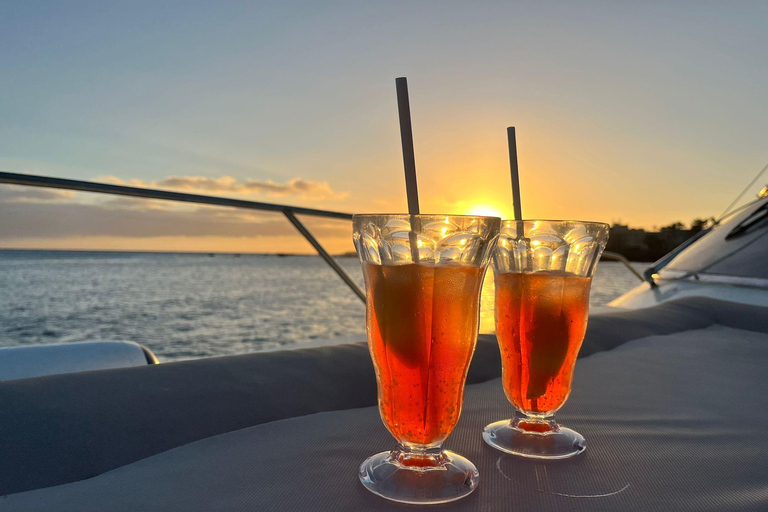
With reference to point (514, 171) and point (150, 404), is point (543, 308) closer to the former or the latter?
point (514, 171)

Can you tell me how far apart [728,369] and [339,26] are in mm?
5690

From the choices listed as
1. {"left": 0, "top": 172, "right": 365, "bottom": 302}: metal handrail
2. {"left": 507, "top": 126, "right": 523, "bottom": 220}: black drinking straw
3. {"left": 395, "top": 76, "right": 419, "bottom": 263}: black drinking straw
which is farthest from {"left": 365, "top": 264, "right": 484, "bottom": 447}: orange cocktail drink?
{"left": 0, "top": 172, "right": 365, "bottom": 302}: metal handrail

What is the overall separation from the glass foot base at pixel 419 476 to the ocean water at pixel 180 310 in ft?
0.71

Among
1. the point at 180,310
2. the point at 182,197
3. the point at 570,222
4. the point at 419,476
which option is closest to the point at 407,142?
the point at 570,222

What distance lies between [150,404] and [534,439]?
479 millimetres

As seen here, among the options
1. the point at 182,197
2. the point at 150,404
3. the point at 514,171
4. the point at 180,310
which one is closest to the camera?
the point at 150,404

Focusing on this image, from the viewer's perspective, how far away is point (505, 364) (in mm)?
750

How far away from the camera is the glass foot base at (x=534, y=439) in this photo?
0.62 m

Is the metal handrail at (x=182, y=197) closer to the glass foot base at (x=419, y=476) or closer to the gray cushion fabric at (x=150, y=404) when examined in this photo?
A: the gray cushion fabric at (x=150, y=404)

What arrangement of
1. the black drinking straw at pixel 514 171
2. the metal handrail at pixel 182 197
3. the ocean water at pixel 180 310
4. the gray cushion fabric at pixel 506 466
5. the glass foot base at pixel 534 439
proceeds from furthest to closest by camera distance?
the ocean water at pixel 180 310 → the metal handrail at pixel 182 197 → the black drinking straw at pixel 514 171 → the glass foot base at pixel 534 439 → the gray cushion fabric at pixel 506 466

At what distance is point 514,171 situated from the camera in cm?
88

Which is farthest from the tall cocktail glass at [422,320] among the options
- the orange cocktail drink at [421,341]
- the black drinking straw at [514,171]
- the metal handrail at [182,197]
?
the metal handrail at [182,197]

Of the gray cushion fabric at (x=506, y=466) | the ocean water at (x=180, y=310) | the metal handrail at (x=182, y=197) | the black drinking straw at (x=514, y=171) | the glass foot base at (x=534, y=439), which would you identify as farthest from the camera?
the ocean water at (x=180, y=310)

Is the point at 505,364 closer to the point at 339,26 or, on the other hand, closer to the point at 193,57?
the point at 339,26
